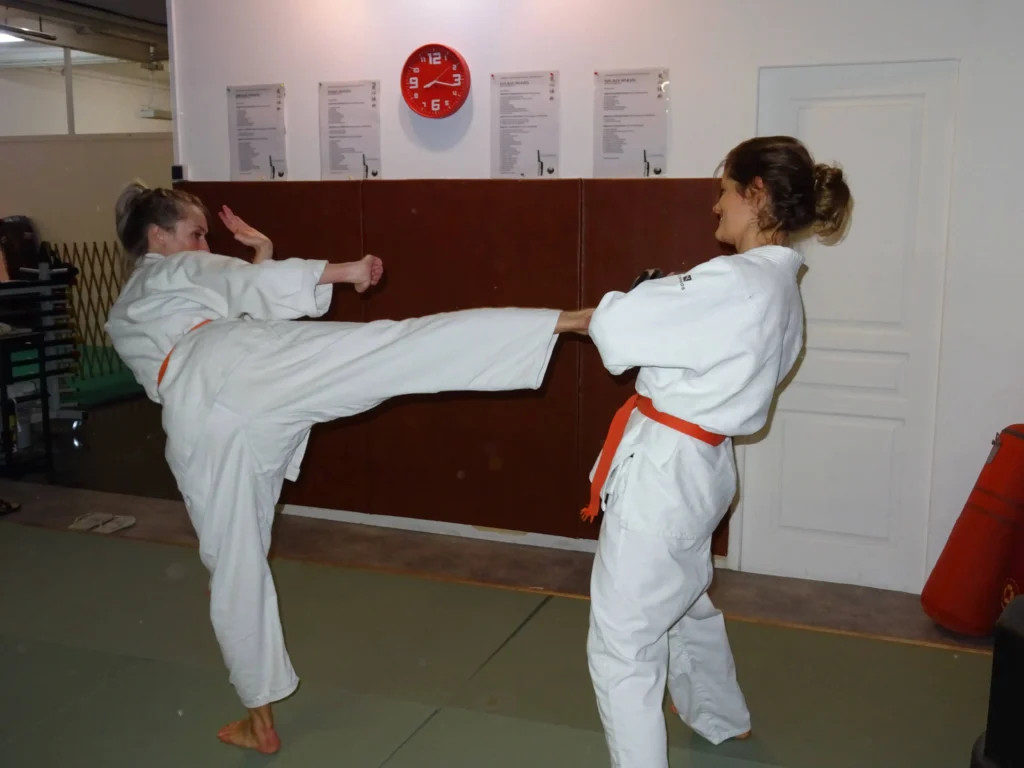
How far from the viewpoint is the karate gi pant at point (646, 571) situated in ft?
5.73

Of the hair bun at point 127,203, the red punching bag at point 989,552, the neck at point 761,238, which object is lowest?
the red punching bag at point 989,552

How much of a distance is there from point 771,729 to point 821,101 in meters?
2.05

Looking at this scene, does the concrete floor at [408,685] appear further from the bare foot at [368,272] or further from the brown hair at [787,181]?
the brown hair at [787,181]

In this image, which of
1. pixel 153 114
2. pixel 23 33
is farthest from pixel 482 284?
pixel 153 114

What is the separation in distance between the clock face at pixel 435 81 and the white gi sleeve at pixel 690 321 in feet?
6.96

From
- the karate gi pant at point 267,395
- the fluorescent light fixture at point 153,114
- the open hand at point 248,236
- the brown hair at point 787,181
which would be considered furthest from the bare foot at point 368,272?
the fluorescent light fixture at point 153,114

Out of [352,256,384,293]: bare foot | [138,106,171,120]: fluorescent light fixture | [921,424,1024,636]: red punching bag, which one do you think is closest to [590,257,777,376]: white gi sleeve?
Answer: [352,256,384,293]: bare foot

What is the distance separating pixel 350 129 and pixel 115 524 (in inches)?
77.6

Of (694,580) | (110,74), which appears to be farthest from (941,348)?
(110,74)

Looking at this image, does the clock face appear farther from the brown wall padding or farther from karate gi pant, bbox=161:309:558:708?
karate gi pant, bbox=161:309:558:708

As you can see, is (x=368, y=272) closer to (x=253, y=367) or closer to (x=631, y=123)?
(x=253, y=367)

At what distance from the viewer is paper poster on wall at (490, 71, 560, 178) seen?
11.3ft

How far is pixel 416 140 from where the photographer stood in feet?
12.0

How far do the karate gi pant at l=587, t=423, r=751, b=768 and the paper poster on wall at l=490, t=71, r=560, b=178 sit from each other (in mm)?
1858
